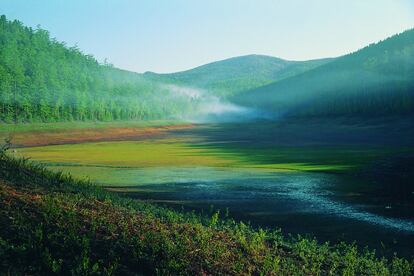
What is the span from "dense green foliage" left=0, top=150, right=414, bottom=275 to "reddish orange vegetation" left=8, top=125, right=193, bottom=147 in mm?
74312

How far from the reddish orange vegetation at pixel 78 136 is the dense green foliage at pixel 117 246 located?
7431 centimetres

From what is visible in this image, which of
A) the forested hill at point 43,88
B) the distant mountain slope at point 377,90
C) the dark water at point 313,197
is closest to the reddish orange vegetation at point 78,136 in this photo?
the forested hill at point 43,88

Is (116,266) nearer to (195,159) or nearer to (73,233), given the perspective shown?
(73,233)

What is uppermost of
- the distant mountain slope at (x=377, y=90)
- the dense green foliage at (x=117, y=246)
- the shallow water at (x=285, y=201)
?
the distant mountain slope at (x=377, y=90)

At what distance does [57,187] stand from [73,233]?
207 inches

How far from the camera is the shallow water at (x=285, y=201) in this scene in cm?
2150

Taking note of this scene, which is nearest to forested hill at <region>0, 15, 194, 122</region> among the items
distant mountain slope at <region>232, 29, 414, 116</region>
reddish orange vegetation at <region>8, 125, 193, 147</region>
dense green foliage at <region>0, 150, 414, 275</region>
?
reddish orange vegetation at <region>8, 125, 193, 147</region>

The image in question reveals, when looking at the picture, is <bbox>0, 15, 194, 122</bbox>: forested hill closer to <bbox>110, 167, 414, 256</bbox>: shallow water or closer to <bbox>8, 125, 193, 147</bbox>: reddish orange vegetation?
<bbox>8, 125, 193, 147</bbox>: reddish orange vegetation

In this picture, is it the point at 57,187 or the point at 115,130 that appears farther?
the point at 115,130

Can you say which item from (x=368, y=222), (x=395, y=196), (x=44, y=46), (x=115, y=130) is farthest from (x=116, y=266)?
(x=44, y=46)

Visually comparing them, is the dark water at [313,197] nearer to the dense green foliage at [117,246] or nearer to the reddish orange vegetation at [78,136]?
the dense green foliage at [117,246]

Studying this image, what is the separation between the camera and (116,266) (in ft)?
34.0

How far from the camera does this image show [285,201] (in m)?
29.6

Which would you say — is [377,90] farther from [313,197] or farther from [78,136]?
[313,197]
